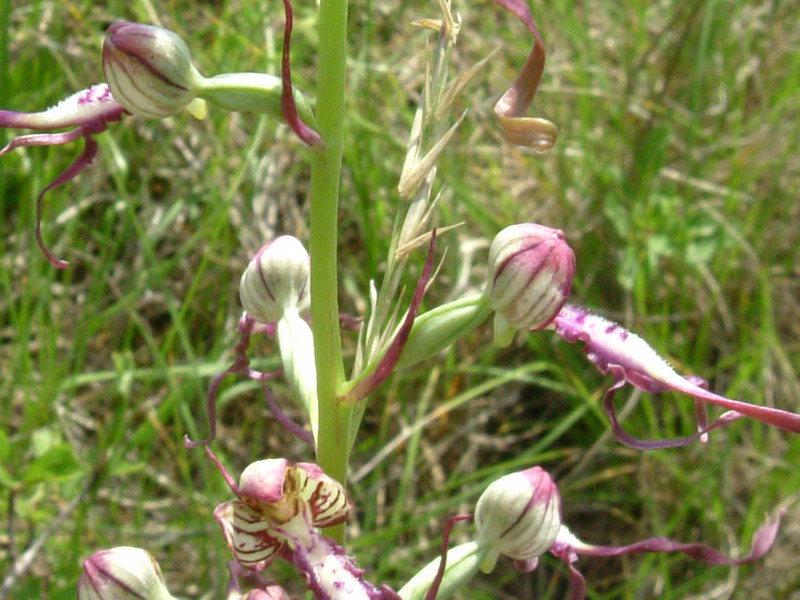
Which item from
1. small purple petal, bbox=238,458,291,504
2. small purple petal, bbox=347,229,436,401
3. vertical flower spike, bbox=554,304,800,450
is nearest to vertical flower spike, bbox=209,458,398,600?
small purple petal, bbox=238,458,291,504

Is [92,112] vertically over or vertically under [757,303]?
over

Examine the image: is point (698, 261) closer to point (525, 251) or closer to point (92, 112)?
point (525, 251)

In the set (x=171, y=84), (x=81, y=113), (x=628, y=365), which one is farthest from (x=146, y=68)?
(x=628, y=365)

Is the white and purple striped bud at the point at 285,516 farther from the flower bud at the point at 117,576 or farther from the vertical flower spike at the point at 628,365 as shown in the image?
the vertical flower spike at the point at 628,365

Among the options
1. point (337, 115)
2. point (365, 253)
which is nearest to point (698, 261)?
point (365, 253)

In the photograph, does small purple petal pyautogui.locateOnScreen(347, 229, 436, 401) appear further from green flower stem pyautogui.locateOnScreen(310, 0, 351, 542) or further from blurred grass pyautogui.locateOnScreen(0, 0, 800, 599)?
blurred grass pyautogui.locateOnScreen(0, 0, 800, 599)

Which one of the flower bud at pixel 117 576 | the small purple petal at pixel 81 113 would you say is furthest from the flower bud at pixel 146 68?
the flower bud at pixel 117 576
